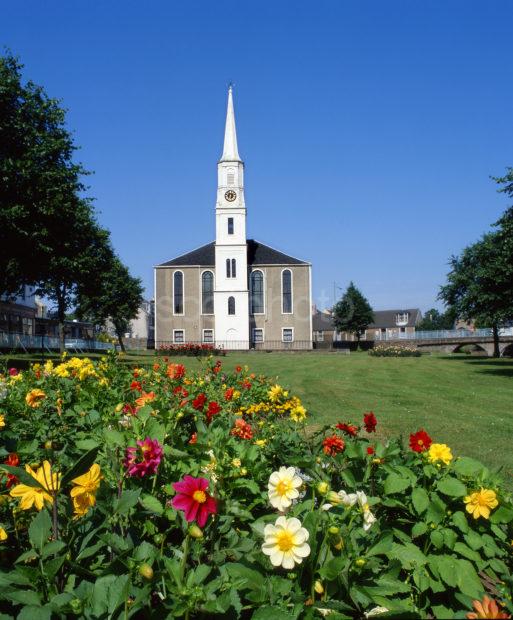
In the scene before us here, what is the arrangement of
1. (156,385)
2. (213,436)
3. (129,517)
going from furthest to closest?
(156,385) < (213,436) < (129,517)

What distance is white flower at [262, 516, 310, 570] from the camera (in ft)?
5.79

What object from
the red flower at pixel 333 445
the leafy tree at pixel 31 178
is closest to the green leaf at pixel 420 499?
the red flower at pixel 333 445

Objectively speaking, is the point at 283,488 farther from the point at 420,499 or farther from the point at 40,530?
the point at 40,530

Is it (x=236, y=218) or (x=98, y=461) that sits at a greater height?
(x=236, y=218)

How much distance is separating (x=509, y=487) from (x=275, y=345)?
51.6 metres

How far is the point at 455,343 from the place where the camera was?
69.3 m

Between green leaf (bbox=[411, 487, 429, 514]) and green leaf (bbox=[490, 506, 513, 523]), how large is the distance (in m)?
0.31

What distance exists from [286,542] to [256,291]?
5678 cm

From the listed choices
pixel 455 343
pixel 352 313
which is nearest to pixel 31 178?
pixel 352 313

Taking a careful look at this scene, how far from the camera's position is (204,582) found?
6.25 feet

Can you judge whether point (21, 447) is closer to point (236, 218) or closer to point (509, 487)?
point (509, 487)

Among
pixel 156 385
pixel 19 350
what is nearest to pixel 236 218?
pixel 19 350

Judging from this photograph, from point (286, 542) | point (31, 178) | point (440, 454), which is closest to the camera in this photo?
point (286, 542)

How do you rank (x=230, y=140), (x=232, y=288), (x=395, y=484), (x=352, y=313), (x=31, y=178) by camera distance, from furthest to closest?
(x=352, y=313), (x=230, y=140), (x=232, y=288), (x=31, y=178), (x=395, y=484)
